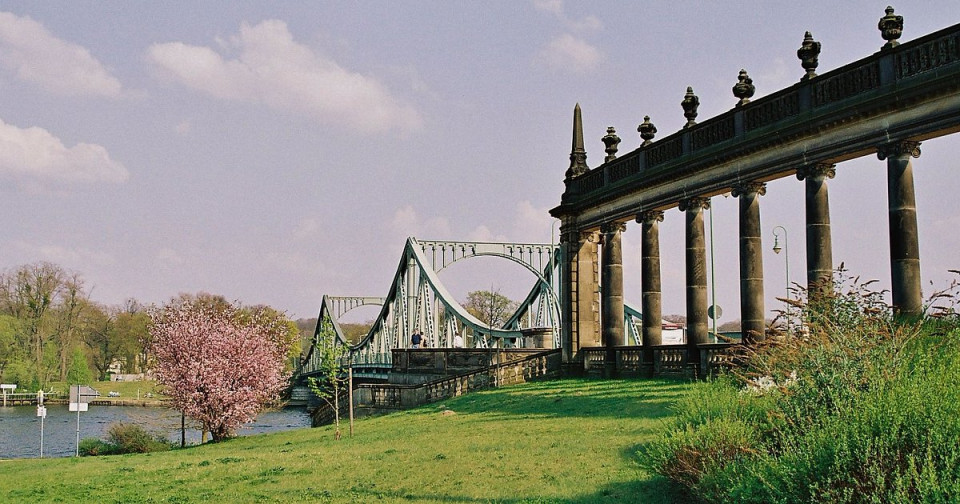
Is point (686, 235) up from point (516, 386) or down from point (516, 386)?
up

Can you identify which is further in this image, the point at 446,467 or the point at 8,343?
the point at 8,343

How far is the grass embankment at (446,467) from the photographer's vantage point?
12.0m

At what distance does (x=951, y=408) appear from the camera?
A: 775cm

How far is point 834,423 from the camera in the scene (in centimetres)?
824

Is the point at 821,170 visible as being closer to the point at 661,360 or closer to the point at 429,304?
the point at 661,360

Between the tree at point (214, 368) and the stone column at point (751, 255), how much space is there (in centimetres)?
2302

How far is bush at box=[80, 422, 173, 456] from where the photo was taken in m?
34.7

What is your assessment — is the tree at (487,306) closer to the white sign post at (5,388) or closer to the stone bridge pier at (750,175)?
the white sign post at (5,388)

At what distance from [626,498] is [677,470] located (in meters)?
0.69

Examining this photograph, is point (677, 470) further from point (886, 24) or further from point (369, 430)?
point (369, 430)

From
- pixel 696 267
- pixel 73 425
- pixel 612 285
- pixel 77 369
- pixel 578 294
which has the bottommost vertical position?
pixel 73 425

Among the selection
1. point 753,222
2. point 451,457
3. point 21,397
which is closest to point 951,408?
point 451,457

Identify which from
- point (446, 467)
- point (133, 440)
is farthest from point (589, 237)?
point (133, 440)

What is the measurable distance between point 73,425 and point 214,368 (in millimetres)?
27526
